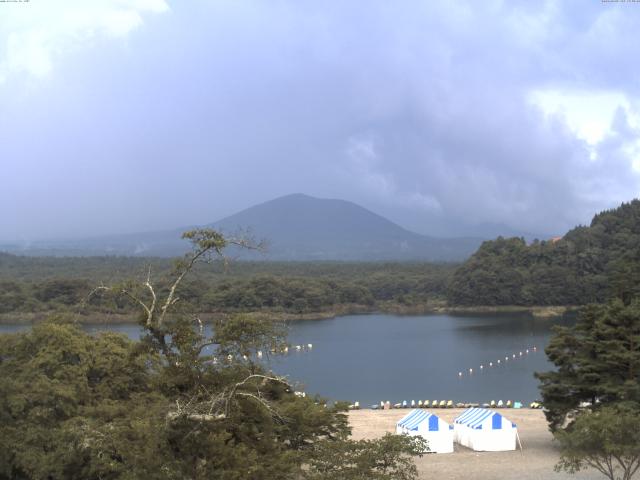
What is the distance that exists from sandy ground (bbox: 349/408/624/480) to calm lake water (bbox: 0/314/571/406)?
5.95 m

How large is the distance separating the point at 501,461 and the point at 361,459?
803 centimetres

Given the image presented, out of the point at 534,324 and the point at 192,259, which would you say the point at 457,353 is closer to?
the point at 534,324

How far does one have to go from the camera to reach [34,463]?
464 inches

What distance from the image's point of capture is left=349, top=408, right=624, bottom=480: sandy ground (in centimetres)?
1541

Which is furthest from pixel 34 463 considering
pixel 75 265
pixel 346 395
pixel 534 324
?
pixel 75 265

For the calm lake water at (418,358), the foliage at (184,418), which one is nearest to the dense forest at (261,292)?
the calm lake water at (418,358)

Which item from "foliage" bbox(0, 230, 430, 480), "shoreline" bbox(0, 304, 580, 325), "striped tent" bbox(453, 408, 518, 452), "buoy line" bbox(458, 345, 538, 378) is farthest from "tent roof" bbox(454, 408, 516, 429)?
"shoreline" bbox(0, 304, 580, 325)

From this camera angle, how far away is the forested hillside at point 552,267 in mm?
72188

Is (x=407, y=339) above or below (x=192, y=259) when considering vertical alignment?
below

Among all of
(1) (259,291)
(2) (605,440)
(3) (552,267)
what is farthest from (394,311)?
(2) (605,440)

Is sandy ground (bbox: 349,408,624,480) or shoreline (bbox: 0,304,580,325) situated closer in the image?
sandy ground (bbox: 349,408,624,480)

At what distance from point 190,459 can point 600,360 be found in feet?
37.9

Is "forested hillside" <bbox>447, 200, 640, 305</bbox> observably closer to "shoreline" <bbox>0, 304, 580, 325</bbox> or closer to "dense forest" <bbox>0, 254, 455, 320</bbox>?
"shoreline" <bbox>0, 304, 580, 325</bbox>

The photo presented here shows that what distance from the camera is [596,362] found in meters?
17.2
